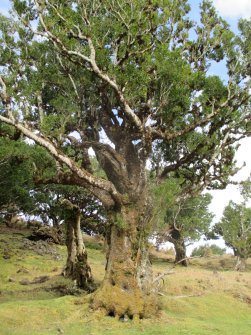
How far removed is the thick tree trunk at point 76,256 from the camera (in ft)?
74.0

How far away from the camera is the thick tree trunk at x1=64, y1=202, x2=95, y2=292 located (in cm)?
2255

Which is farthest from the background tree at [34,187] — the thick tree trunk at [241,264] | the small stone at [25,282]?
→ the thick tree trunk at [241,264]

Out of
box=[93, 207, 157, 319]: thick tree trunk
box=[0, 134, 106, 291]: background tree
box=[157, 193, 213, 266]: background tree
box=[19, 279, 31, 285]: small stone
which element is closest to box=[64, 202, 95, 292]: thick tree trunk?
box=[0, 134, 106, 291]: background tree

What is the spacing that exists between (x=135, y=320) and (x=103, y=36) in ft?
41.6

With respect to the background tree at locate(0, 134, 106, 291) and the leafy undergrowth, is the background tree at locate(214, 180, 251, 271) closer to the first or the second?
the leafy undergrowth

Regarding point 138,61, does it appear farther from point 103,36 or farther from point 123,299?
point 123,299

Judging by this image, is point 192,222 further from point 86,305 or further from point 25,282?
point 86,305

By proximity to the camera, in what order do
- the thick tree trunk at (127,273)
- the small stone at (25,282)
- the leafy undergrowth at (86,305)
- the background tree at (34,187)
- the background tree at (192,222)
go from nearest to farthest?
1. the leafy undergrowth at (86,305)
2. the thick tree trunk at (127,273)
3. the background tree at (34,187)
4. the small stone at (25,282)
5. the background tree at (192,222)

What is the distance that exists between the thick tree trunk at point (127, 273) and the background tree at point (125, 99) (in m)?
0.04

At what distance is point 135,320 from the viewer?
1534 cm

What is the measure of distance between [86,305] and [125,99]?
29.9 feet

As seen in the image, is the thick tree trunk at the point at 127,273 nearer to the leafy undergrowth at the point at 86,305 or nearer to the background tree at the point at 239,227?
the leafy undergrowth at the point at 86,305

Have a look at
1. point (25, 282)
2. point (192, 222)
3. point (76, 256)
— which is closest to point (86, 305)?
point (76, 256)

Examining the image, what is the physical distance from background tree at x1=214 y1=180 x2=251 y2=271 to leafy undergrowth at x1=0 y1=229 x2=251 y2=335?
17538 millimetres
